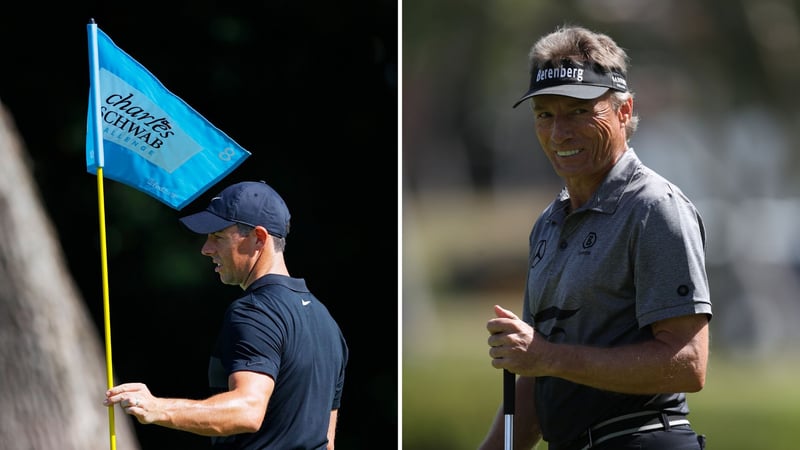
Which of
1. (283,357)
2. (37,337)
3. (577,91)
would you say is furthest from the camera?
(37,337)

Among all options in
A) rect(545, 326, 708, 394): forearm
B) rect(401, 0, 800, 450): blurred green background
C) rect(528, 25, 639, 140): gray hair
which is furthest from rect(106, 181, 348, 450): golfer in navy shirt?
rect(401, 0, 800, 450): blurred green background

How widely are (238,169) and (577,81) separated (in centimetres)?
300

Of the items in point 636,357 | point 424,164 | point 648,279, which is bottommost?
point 636,357

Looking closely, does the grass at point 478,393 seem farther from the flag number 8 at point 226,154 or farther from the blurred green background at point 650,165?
the flag number 8 at point 226,154

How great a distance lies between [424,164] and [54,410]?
170 inches

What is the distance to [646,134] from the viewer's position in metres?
9.79

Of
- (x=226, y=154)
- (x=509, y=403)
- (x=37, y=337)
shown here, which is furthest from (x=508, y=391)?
(x=37, y=337)

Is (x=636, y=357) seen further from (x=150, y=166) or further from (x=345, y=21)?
(x=345, y=21)

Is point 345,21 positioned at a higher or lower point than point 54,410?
higher

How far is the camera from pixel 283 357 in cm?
295

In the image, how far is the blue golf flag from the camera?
11.2ft

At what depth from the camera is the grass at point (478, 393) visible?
6.42 m

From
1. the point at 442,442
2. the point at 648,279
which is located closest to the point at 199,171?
the point at 648,279

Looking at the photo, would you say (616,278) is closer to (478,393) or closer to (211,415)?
(211,415)
